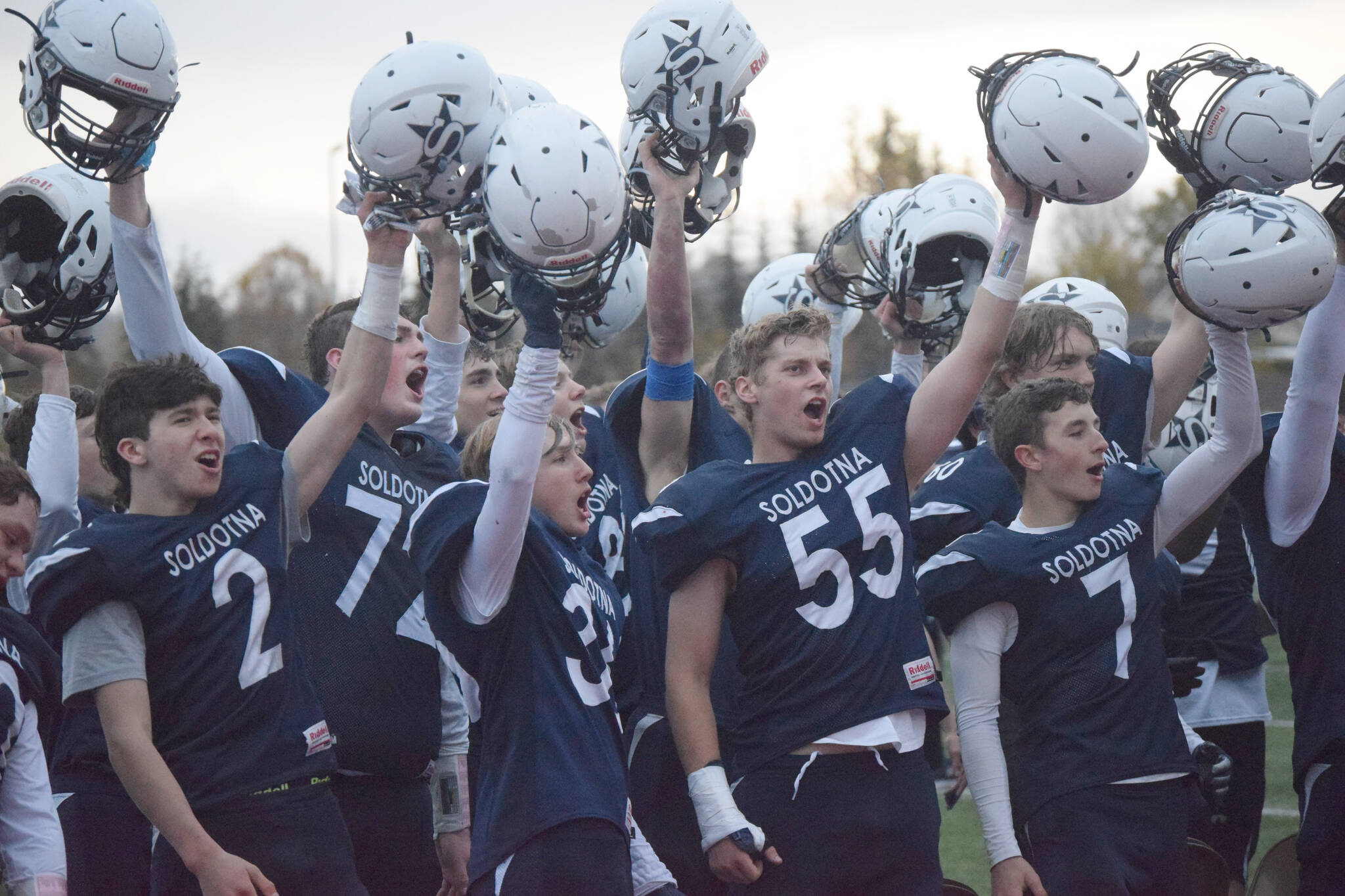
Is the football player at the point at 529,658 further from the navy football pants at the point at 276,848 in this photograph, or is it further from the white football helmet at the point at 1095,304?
the white football helmet at the point at 1095,304

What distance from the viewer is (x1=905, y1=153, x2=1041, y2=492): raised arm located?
140 inches

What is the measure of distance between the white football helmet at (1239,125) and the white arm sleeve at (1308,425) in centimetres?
37

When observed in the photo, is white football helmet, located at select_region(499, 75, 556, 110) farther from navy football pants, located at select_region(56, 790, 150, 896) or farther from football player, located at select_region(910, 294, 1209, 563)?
navy football pants, located at select_region(56, 790, 150, 896)

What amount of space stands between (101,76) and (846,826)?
2752 millimetres

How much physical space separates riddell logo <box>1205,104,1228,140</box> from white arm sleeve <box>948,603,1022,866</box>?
1.54 m

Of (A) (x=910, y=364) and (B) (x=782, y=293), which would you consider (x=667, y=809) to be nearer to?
(A) (x=910, y=364)

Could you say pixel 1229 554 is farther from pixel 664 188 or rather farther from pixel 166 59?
pixel 166 59

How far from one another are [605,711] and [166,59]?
213cm

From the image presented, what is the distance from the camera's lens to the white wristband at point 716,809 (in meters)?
3.35

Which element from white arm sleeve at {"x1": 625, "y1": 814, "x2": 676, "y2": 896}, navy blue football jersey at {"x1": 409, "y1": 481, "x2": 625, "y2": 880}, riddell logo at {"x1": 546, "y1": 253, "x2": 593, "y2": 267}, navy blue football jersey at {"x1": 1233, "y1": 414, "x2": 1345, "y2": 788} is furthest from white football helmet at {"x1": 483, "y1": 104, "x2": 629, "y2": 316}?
navy blue football jersey at {"x1": 1233, "y1": 414, "x2": 1345, "y2": 788}

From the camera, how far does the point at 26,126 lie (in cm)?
364

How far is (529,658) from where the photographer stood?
11.1 ft

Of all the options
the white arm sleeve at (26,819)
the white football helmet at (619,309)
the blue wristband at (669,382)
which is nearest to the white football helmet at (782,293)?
the white football helmet at (619,309)

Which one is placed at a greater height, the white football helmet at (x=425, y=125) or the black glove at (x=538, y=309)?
the white football helmet at (x=425, y=125)
